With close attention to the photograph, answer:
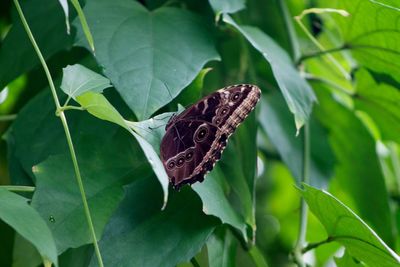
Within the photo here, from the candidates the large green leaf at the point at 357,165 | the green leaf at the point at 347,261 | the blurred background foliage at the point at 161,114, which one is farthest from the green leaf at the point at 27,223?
the large green leaf at the point at 357,165

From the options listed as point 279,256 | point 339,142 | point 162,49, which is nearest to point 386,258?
point 162,49

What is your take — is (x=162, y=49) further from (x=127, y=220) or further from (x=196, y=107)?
(x=127, y=220)

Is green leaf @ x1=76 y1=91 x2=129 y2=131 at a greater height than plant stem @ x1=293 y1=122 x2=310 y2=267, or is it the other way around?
green leaf @ x1=76 y1=91 x2=129 y2=131

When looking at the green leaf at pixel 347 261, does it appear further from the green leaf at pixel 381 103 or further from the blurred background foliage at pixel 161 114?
the green leaf at pixel 381 103

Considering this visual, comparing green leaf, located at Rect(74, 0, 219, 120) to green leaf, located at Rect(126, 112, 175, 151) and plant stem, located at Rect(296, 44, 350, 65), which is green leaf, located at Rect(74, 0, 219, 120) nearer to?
green leaf, located at Rect(126, 112, 175, 151)

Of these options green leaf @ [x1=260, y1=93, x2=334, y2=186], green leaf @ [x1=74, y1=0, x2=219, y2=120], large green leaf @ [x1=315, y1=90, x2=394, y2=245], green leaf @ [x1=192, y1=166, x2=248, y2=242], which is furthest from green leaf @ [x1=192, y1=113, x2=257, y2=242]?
large green leaf @ [x1=315, y1=90, x2=394, y2=245]
